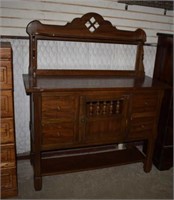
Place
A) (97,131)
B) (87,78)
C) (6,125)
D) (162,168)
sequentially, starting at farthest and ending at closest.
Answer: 1. (162,168)
2. (87,78)
3. (97,131)
4. (6,125)

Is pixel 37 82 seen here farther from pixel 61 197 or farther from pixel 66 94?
pixel 61 197

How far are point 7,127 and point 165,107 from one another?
157cm

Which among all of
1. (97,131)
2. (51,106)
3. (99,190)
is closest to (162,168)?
(99,190)

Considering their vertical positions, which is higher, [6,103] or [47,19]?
[47,19]

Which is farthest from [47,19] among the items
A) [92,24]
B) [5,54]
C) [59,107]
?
[59,107]

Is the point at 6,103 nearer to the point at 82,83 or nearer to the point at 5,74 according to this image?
the point at 5,74

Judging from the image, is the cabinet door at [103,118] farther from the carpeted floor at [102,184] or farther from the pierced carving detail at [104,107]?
the carpeted floor at [102,184]

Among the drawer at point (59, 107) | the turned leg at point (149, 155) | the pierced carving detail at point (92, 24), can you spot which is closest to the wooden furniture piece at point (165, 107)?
the turned leg at point (149, 155)

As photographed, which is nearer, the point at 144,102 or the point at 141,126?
the point at 144,102

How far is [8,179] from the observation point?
6.26ft

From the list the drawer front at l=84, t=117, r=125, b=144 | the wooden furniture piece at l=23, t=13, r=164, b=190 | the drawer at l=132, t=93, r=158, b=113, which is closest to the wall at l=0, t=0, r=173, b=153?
the wooden furniture piece at l=23, t=13, r=164, b=190

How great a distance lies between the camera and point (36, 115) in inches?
71.2

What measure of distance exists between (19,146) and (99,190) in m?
1.01

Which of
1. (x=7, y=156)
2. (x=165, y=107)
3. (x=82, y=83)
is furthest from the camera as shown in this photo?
(x=165, y=107)
